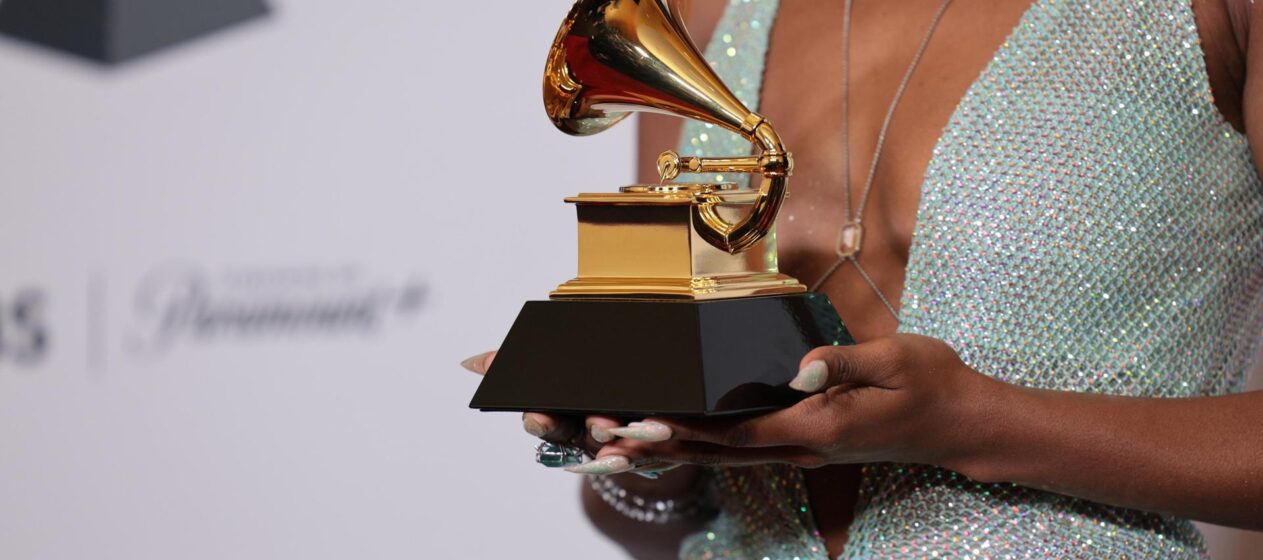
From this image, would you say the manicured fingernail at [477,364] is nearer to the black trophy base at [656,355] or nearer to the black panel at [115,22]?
the black trophy base at [656,355]

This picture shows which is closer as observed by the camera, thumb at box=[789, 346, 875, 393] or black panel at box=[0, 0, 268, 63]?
thumb at box=[789, 346, 875, 393]

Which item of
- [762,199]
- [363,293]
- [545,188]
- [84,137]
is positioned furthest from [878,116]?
[84,137]

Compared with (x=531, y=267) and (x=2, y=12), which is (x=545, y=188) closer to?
(x=531, y=267)

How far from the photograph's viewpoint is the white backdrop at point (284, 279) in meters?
1.39

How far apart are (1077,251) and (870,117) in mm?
163

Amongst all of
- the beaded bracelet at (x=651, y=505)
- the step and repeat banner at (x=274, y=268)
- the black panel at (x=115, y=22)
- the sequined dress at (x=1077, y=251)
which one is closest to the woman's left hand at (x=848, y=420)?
the sequined dress at (x=1077, y=251)

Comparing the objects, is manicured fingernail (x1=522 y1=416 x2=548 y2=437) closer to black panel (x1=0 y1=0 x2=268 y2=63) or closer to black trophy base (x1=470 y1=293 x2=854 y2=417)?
black trophy base (x1=470 y1=293 x2=854 y2=417)

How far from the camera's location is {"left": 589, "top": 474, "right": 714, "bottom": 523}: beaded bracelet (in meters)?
0.91

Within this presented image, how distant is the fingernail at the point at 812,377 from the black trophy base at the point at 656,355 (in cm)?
3

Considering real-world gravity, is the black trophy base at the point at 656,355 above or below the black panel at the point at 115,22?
below

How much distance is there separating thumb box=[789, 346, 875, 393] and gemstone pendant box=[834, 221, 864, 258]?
214mm

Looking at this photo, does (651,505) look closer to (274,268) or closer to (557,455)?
(557,455)

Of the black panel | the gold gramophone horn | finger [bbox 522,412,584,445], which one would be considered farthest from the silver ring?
the black panel

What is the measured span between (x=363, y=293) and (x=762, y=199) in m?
0.84
